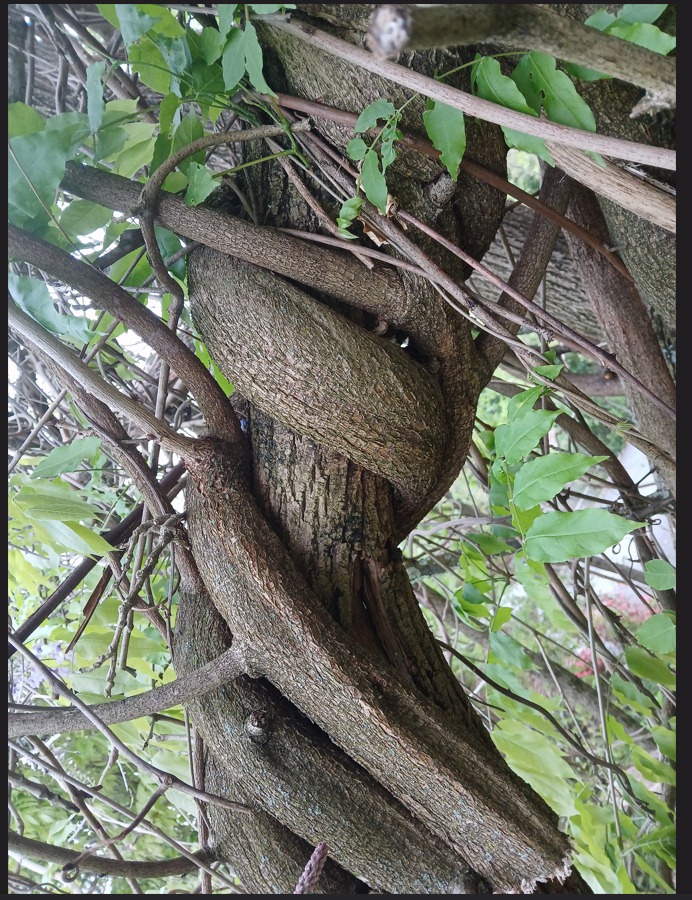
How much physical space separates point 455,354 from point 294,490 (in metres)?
0.24

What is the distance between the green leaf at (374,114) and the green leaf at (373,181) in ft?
0.09

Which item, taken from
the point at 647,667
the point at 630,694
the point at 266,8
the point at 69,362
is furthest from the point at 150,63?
the point at 630,694

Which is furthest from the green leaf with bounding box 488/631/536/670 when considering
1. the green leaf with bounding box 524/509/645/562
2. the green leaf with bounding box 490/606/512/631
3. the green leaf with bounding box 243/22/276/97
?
the green leaf with bounding box 243/22/276/97

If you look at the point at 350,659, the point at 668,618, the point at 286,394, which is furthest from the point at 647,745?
the point at 286,394

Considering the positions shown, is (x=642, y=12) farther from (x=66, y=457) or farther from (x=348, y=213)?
(x=66, y=457)

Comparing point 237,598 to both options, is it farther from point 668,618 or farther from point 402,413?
point 668,618

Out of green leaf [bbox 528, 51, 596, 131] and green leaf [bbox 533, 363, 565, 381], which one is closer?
green leaf [bbox 528, 51, 596, 131]

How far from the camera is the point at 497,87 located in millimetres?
580

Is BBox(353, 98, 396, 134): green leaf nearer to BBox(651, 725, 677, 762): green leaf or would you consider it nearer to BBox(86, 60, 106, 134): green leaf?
BBox(86, 60, 106, 134): green leaf

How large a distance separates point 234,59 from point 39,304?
0.30 m

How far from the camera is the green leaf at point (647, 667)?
3.42 feet

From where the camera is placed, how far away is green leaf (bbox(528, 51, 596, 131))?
23.0 inches

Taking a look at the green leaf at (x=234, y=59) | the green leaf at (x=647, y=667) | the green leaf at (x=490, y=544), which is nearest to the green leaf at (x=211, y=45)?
the green leaf at (x=234, y=59)

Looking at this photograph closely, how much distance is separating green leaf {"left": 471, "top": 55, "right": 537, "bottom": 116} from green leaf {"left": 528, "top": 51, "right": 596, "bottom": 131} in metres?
0.02
